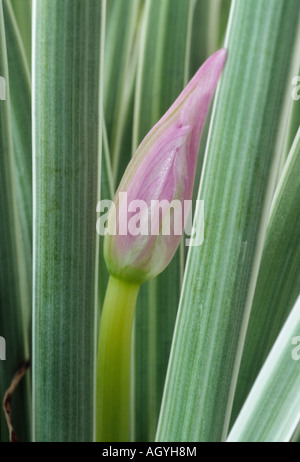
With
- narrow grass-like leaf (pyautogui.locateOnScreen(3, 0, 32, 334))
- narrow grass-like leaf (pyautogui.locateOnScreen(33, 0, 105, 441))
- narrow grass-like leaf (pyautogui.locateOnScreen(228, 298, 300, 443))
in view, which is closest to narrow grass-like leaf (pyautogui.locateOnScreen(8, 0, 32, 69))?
narrow grass-like leaf (pyautogui.locateOnScreen(3, 0, 32, 334))

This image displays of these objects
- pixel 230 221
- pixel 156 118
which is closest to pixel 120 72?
pixel 156 118

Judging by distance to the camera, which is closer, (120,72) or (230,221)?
Result: (230,221)
